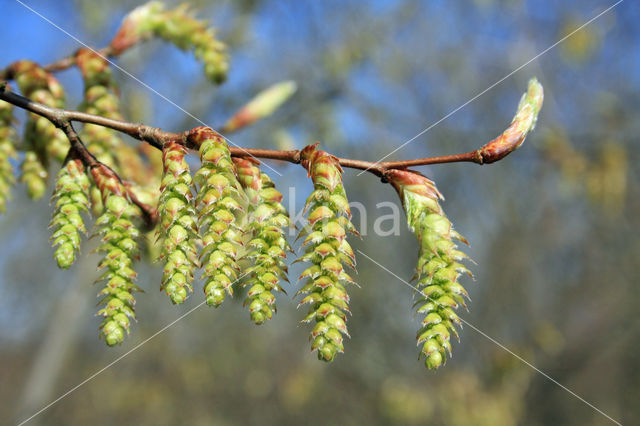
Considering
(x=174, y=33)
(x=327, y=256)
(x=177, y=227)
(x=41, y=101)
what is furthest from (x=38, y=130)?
(x=327, y=256)

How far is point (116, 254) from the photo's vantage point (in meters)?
0.83

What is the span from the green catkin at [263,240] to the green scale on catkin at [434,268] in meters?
0.21

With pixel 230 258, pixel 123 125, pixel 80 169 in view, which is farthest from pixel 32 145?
pixel 230 258

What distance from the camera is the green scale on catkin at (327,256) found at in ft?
2.27

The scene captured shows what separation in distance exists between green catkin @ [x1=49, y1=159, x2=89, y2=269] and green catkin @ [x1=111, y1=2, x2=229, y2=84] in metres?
0.61

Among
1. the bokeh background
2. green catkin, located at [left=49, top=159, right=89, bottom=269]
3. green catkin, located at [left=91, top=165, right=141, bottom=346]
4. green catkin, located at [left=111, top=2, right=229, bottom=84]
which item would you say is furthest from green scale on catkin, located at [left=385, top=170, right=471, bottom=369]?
the bokeh background

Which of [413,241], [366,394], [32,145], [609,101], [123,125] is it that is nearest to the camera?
[123,125]

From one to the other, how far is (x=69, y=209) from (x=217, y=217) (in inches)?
13.0

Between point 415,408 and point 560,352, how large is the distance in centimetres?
138

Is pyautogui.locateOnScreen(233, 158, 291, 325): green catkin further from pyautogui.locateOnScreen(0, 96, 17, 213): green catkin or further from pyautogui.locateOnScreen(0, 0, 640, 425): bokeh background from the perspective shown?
pyautogui.locateOnScreen(0, 0, 640, 425): bokeh background

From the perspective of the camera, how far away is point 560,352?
438 centimetres

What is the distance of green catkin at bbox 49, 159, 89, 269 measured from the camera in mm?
850

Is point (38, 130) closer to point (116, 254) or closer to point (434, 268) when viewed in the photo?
point (116, 254)

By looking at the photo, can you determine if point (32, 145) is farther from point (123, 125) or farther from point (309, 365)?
point (309, 365)
